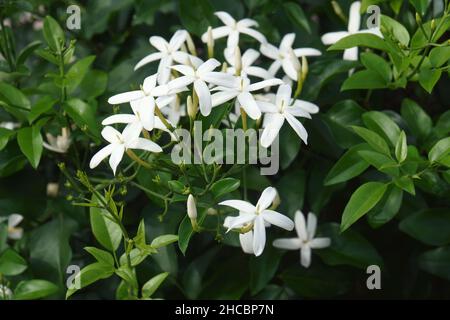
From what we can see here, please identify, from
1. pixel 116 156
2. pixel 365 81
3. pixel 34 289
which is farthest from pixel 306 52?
pixel 34 289

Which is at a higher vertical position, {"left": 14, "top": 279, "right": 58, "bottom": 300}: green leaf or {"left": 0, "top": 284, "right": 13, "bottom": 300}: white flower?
{"left": 14, "top": 279, "right": 58, "bottom": 300}: green leaf

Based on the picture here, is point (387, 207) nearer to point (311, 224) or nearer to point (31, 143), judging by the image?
point (311, 224)

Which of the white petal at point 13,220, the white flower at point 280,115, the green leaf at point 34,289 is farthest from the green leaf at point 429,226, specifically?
the white petal at point 13,220

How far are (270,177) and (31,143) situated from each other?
46 cm

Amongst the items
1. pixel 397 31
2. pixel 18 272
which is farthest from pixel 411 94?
pixel 18 272

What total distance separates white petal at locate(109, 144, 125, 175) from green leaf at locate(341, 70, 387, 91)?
0.38 m

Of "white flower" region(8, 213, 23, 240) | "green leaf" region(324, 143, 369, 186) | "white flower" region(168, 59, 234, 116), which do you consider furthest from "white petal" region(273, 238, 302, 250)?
"white flower" region(8, 213, 23, 240)

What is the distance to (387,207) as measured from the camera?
3.85 feet

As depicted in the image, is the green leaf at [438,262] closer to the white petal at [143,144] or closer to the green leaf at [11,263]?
the white petal at [143,144]

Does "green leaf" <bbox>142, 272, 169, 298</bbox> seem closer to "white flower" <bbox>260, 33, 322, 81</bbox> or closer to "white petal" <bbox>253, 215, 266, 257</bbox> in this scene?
"white petal" <bbox>253, 215, 266, 257</bbox>

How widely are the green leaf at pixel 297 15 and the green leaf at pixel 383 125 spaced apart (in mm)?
265

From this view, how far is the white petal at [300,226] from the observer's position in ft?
4.28

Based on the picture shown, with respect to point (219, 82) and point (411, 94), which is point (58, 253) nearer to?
point (219, 82)

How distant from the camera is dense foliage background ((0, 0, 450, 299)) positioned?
1.21 metres
